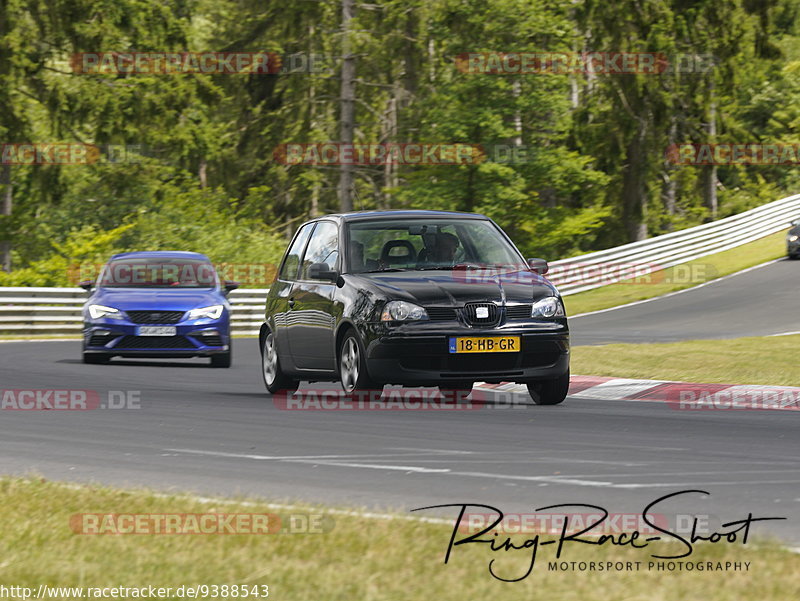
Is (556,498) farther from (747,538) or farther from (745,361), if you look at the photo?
(745,361)

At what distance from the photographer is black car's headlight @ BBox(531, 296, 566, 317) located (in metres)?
11.9

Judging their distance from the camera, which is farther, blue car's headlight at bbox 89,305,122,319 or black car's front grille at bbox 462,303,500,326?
blue car's headlight at bbox 89,305,122,319

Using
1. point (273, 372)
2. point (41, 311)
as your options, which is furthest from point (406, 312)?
point (41, 311)

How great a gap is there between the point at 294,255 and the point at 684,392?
4.24 metres

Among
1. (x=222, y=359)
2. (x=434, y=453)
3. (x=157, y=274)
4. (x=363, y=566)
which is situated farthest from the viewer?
(x=157, y=274)

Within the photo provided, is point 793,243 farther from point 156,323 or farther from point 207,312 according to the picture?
point 156,323

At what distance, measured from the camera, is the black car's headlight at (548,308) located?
11930 mm

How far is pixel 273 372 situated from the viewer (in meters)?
14.2

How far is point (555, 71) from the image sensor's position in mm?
46594

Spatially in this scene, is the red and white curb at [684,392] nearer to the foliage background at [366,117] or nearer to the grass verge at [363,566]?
the grass verge at [363,566]

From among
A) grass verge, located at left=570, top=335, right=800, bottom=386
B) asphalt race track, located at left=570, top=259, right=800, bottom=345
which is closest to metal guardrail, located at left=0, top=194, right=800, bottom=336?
asphalt race track, located at left=570, top=259, right=800, bottom=345

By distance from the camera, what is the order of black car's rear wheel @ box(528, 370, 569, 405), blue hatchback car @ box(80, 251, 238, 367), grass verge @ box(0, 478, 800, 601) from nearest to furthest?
1. grass verge @ box(0, 478, 800, 601)
2. black car's rear wheel @ box(528, 370, 569, 405)
3. blue hatchback car @ box(80, 251, 238, 367)

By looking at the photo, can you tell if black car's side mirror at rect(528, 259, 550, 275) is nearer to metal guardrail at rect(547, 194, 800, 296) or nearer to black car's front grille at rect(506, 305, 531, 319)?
black car's front grille at rect(506, 305, 531, 319)

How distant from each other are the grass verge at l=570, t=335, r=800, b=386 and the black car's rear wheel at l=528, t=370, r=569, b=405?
2.75 meters
